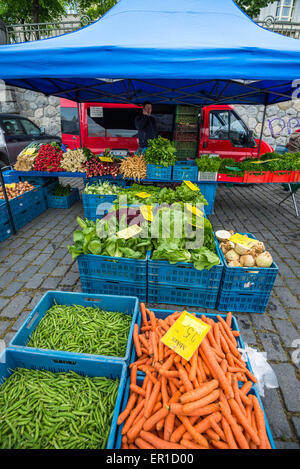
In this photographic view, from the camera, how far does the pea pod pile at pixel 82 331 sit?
2096 mm

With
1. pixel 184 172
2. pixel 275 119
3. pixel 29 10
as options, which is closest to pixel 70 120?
pixel 184 172

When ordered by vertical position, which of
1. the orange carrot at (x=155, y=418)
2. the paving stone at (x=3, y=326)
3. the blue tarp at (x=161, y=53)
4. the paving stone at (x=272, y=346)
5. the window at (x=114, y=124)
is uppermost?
the blue tarp at (x=161, y=53)

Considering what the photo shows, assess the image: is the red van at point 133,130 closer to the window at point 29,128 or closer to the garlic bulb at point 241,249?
the window at point 29,128

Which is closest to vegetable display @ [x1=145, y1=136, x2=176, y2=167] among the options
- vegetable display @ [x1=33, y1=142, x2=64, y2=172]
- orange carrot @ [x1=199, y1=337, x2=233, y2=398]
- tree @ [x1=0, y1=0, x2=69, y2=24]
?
vegetable display @ [x1=33, y1=142, x2=64, y2=172]

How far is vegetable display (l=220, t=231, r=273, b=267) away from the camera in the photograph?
9.67 feet

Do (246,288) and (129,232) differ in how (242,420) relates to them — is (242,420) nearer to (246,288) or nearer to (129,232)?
(246,288)

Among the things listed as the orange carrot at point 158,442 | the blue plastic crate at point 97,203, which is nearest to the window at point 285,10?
the blue plastic crate at point 97,203

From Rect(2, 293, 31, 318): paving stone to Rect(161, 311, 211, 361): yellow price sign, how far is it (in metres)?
2.16

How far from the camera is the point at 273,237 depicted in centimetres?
526

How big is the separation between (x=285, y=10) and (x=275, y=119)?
43.1ft

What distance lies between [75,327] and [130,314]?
0.53 metres

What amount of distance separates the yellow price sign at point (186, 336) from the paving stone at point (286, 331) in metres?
1.48
